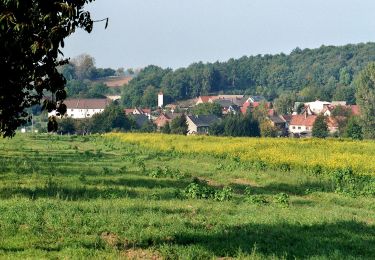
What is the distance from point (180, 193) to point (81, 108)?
533 feet

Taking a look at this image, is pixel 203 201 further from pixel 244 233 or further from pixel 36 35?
pixel 36 35

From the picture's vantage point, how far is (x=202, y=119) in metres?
132

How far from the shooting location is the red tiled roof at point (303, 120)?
132875 millimetres

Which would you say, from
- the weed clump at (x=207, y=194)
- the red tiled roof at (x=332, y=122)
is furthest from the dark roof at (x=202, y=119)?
the weed clump at (x=207, y=194)

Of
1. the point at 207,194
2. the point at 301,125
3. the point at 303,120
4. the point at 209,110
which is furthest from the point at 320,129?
the point at 207,194

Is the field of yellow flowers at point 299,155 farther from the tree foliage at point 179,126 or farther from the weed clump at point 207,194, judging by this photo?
the tree foliage at point 179,126

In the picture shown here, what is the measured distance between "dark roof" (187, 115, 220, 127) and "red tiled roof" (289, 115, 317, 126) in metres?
19.8

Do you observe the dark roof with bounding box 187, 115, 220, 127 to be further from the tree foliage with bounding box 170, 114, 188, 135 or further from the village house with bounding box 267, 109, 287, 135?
the tree foliage with bounding box 170, 114, 188, 135

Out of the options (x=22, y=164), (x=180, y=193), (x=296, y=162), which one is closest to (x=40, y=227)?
(x=180, y=193)

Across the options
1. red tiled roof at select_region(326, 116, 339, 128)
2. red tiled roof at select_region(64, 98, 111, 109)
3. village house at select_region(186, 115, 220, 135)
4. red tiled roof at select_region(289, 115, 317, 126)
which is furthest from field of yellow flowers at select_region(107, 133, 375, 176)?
red tiled roof at select_region(64, 98, 111, 109)

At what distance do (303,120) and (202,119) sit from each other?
24.7 meters

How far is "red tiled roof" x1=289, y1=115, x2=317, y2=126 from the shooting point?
133 metres

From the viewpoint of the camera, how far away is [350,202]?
19.8m

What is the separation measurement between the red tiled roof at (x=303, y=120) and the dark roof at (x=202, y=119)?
64.8 feet
